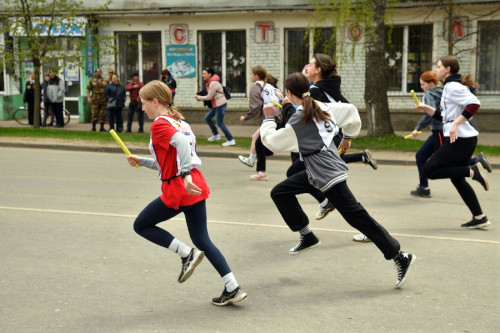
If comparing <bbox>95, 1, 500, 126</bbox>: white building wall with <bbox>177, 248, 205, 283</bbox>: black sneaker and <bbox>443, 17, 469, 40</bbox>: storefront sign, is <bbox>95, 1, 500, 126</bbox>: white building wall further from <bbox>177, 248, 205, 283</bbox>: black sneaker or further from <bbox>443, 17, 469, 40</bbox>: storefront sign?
<bbox>177, 248, 205, 283</bbox>: black sneaker

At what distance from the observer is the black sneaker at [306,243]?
677 cm

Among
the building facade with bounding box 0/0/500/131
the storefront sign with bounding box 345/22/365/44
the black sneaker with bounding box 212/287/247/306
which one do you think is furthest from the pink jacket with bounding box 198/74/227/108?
the black sneaker with bounding box 212/287/247/306

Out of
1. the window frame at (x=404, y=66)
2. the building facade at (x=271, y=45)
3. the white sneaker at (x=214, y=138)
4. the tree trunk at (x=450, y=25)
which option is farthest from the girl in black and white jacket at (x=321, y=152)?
the window frame at (x=404, y=66)

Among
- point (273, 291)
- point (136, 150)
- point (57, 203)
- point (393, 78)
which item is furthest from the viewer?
point (393, 78)

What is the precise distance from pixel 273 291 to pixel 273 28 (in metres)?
18.0

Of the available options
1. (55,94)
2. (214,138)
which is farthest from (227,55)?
(214,138)

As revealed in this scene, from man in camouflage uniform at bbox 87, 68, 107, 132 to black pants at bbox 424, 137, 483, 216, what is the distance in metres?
14.3

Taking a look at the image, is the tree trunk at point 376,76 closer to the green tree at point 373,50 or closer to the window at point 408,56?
the green tree at point 373,50

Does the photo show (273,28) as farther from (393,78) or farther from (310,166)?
(310,166)

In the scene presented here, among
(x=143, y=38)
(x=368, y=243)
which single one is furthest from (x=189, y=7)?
(x=368, y=243)

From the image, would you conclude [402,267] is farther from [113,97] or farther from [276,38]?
[276,38]

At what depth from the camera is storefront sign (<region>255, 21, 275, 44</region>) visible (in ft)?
75.6

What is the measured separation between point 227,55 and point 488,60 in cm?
774

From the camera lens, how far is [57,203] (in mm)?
9445
